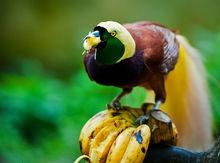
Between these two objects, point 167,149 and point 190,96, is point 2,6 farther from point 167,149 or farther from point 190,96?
point 167,149

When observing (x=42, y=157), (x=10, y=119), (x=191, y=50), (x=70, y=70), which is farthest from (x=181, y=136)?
(x=70, y=70)

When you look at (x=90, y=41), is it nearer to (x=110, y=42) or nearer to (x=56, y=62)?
(x=110, y=42)

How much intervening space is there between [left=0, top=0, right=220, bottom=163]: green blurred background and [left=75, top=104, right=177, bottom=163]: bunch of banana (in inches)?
42.4

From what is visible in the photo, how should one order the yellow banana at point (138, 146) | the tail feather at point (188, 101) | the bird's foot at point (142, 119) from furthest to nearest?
the tail feather at point (188, 101) → the bird's foot at point (142, 119) → the yellow banana at point (138, 146)

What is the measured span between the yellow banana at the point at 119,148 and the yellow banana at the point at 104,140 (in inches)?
0.7

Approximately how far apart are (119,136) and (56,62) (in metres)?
3.49

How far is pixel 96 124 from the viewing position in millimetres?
1455

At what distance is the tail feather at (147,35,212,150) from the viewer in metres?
1.82

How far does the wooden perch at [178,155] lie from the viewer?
1353 millimetres

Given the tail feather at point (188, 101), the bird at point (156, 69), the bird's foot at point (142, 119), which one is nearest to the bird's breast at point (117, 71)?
the bird at point (156, 69)

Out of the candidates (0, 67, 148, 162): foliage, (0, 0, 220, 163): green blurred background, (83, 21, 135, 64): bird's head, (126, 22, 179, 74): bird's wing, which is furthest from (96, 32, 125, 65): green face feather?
(0, 67, 148, 162): foliage

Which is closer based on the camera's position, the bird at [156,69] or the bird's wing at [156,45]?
the bird at [156,69]

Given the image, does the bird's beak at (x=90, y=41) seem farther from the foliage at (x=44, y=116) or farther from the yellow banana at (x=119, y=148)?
the foliage at (x=44, y=116)

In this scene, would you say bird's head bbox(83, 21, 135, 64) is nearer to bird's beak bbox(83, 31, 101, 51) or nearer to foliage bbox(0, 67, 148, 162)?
bird's beak bbox(83, 31, 101, 51)
